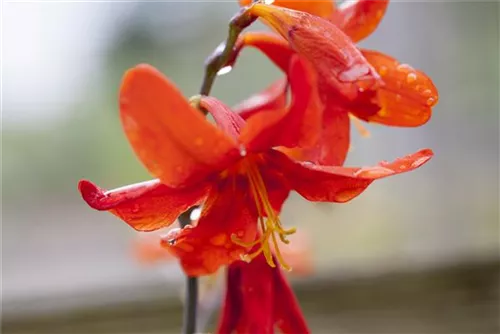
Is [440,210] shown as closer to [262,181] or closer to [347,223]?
[347,223]

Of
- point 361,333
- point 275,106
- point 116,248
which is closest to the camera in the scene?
point 275,106

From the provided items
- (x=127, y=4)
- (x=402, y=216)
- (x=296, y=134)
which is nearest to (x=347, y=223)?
(x=402, y=216)

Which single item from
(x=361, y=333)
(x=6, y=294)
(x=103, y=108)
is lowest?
(x=361, y=333)

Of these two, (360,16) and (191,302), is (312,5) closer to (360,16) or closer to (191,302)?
(360,16)


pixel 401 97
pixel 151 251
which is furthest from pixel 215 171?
pixel 151 251

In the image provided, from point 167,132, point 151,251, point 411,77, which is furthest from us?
point 151,251

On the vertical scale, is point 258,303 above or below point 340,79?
below
